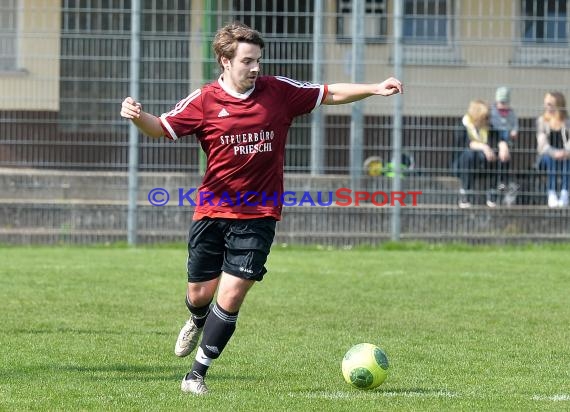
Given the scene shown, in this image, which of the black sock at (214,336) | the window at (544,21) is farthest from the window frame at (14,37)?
the black sock at (214,336)

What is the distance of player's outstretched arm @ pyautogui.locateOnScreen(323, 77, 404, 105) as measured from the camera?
24.3ft

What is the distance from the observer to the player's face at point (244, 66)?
23.5 ft

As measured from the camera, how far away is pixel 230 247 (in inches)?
285

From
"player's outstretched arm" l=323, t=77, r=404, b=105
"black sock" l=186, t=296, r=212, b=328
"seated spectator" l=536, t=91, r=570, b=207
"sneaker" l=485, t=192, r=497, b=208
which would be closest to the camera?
"player's outstretched arm" l=323, t=77, r=404, b=105

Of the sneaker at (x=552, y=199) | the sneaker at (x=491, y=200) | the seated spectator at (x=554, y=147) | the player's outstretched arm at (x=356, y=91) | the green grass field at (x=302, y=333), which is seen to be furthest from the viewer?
the sneaker at (x=491, y=200)

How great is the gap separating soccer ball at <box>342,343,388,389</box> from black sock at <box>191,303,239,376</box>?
67cm

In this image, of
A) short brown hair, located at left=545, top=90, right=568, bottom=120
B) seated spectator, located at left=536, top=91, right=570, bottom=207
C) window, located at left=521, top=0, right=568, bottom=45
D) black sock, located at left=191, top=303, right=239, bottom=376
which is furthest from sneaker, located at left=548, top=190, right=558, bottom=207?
black sock, located at left=191, top=303, right=239, bottom=376

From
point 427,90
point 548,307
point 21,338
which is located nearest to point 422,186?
point 427,90

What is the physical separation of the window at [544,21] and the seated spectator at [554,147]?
76cm

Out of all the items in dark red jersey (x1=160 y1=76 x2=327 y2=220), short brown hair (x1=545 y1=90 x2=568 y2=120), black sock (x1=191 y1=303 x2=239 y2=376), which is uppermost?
short brown hair (x1=545 y1=90 x2=568 y2=120)

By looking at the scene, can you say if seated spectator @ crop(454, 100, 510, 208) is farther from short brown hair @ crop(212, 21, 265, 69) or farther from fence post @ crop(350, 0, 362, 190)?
short brown hair @ crop(212, 21, 265, 69)

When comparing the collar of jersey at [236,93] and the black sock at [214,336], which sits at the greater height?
the collar of jersey at [236,93]

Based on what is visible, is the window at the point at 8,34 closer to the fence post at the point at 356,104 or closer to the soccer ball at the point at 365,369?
the fence post at the point at 356,104

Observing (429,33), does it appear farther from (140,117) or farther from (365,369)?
(365,369)
